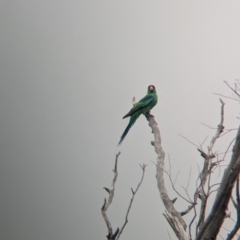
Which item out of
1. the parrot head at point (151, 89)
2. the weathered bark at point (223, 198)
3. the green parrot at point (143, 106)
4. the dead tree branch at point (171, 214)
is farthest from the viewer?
the parrot head at point (151, 89)

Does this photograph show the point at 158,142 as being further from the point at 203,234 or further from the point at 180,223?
the point at 203,234

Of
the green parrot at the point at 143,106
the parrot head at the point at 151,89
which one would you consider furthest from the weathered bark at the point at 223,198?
the parrot head at the point at 151,89

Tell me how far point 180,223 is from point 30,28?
198 cm

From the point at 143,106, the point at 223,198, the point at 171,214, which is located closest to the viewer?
the point at 223,198

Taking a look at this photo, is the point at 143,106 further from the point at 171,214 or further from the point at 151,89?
the point at 171,214

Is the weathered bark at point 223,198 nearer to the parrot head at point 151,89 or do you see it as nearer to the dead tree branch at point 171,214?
the dead tree branch at point 171,214

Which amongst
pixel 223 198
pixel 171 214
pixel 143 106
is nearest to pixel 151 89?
pixel 143 106

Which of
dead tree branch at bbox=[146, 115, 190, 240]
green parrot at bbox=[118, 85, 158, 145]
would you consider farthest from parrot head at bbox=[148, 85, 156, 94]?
dead tree branch at bbox=[146, 115, 190, 240]

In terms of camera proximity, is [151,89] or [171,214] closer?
[171,214]

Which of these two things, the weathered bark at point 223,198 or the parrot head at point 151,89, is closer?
the weathered bark at point 223,198

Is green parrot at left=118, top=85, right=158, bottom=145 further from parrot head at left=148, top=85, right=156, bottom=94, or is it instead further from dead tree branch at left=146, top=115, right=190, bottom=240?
dead tree branch at left=146, top=115, right=190, bottom=240

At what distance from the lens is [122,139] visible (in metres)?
2.52

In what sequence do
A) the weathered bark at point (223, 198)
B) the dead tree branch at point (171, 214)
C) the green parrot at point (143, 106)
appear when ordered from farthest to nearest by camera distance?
1. the green parrot at point (143, 106)
2. the dead tree branch at point (171, 214)
3. the weathered bark at point (223, 198)

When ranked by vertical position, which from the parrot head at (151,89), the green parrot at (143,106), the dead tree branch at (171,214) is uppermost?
the parrot head at (151,89)
